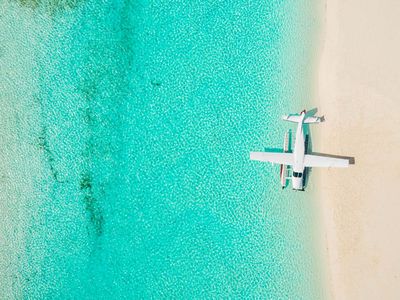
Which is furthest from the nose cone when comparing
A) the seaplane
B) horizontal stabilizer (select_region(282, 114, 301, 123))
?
horizontal stabilizer (select_region(282, 114, 301, 123))

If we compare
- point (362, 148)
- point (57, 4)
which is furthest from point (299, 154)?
point (57, 4)

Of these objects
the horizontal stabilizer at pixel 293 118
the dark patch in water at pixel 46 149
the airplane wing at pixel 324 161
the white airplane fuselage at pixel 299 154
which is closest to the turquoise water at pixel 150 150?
the dark patch in water at pixel 46 149

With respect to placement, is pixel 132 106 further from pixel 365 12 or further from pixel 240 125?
pixel 365 12

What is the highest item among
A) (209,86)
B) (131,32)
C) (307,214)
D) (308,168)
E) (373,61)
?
(131,32)

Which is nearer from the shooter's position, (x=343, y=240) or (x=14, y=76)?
(x=343, y=240)

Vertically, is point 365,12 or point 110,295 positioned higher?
point 365,12

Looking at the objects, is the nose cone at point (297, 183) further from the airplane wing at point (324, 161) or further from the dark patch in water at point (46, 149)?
the dark patch in water at point (46, 149)

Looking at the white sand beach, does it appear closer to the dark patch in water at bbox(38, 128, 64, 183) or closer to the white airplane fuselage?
the white airplane fuselage

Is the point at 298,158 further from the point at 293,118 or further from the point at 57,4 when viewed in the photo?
the point at 57,4

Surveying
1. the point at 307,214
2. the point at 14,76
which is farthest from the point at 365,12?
the point at 14,76
